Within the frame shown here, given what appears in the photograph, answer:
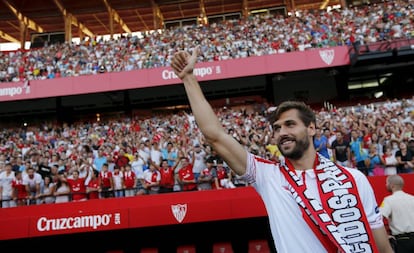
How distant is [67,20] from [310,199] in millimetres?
31455

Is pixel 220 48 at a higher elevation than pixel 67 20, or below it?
below

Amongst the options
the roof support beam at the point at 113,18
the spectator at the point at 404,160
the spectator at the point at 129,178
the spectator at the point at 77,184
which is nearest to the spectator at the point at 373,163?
the spectator at the point at 404,160

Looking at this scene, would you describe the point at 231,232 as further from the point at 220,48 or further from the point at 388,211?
the point at 220,48

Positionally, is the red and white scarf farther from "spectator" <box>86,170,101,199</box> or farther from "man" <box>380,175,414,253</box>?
"spectator" <box>86,170,101,199</box>

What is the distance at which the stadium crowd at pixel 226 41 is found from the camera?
20000 millimetres

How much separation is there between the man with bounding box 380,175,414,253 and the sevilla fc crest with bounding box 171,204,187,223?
450 cm

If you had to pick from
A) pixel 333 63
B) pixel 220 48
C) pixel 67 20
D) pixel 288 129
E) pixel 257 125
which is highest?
pixel 67 20

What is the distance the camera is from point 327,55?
63.7ft

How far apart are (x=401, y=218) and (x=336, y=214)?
3.51 metres

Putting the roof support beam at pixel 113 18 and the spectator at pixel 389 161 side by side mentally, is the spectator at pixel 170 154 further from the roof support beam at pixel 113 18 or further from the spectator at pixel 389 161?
the roof support beam at pixel 113 18

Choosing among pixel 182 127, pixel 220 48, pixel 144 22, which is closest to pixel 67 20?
pixel 144 22

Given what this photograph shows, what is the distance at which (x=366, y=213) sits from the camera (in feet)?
6.23

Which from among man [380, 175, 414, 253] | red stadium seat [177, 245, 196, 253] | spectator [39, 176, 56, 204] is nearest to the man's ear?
man [380, 175, 414, 253]

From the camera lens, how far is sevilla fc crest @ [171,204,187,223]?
838 cm
